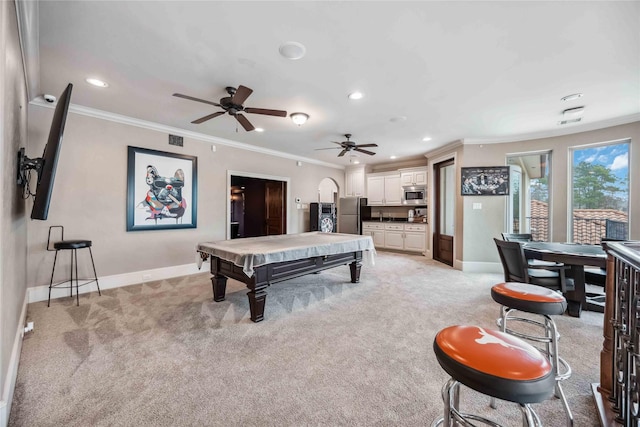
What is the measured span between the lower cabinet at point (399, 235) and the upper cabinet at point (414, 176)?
1.11 meters

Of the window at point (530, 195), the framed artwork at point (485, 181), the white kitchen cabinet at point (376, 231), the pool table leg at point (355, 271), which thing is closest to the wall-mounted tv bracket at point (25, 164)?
the pool table leg at point (355, 271)

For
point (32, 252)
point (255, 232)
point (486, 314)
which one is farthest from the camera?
point (255, 232)

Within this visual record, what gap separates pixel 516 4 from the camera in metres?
1.80

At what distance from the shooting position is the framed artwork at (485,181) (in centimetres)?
500

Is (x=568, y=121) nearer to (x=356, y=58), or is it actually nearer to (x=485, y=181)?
(x=485, y=181)

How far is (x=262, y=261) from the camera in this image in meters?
2.73

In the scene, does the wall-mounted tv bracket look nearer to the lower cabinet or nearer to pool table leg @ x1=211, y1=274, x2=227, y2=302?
pool table leg @ x1=211, y1=274, x2=227, y2=302

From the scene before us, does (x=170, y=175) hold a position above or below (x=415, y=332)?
above

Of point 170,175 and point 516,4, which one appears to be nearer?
point 516,4

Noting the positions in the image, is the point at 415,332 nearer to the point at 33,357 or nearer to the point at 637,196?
the point at 33,357

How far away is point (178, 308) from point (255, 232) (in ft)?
17.1

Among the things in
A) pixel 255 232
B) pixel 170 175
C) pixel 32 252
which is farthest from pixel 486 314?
pixel 255 232

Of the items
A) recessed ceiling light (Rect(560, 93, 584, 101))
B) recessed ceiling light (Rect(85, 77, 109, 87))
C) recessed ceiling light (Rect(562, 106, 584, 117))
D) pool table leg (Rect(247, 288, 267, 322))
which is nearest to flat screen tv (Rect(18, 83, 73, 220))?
recessed ceiling light (Rect(85, 77, 109, 87))

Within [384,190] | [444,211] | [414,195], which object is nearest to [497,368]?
[444,211]
